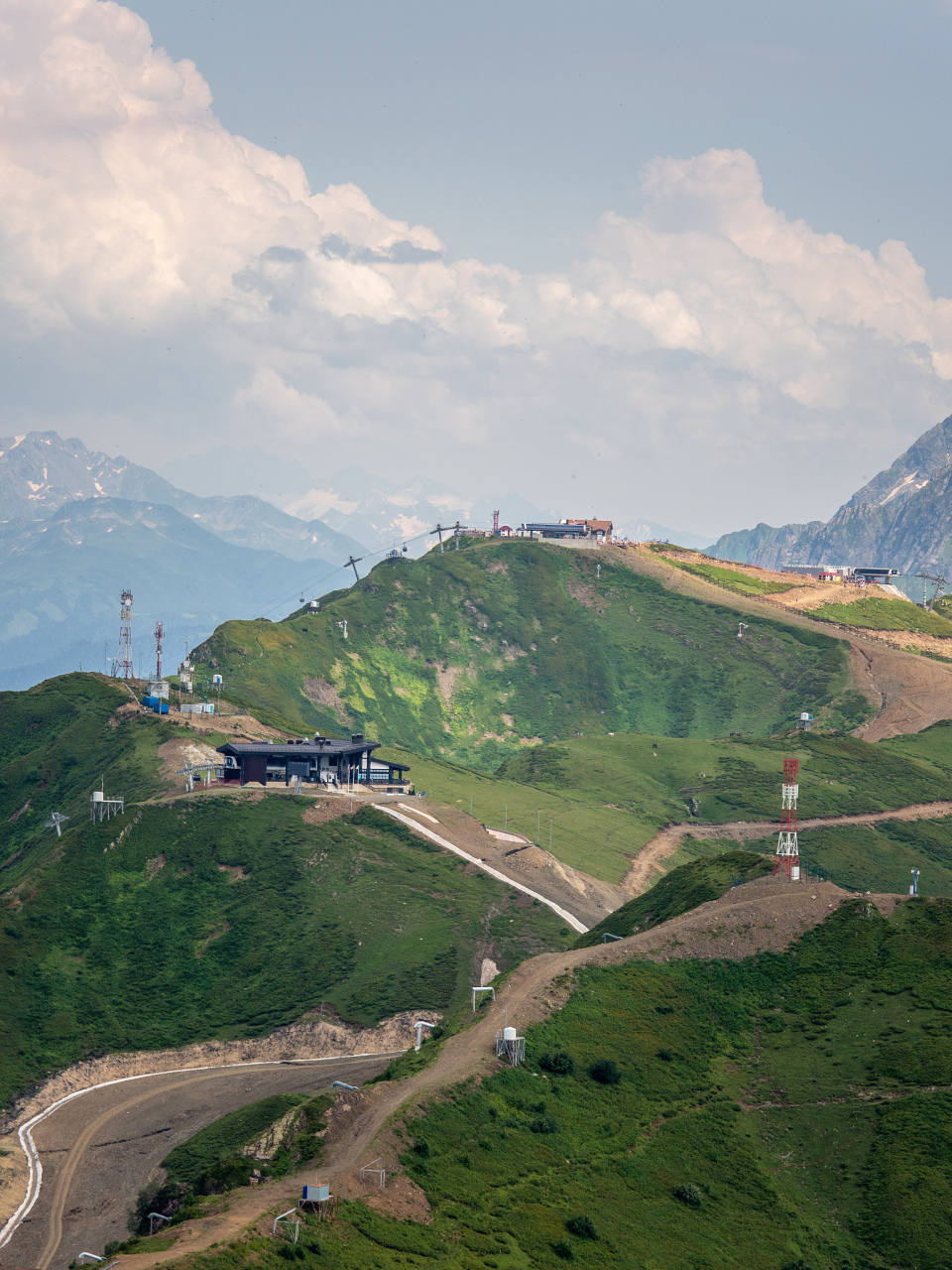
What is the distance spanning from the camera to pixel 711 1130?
87.9 meters

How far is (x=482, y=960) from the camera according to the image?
144500 mm

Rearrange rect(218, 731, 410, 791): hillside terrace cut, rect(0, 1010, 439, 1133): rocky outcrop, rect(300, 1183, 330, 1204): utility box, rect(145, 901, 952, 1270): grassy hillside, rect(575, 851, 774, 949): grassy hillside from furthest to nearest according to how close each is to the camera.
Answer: rect(218, 731, 410, 791): hillside terrace cut → rect(0, 1010, 439, 1133): rocky outcrop → rect(575, 851, 774, 949): grassy hillside → rect(145, 901, 952, 1270): grassy hillside → rect(300, 1183, 330, 1204): utility box

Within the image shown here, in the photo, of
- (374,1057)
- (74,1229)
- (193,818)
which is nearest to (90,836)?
(193,818)

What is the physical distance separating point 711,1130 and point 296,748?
10455 centimetres

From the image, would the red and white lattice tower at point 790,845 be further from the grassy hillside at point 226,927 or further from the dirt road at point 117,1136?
the dirt road at point 117,1136

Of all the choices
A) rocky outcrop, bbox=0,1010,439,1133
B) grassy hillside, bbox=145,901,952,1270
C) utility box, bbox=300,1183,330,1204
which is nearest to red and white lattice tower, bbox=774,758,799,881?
grassy hillside, bbox=145,901,952,1270

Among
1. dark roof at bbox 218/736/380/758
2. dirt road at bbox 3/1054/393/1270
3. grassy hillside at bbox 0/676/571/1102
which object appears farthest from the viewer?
dark roof at bbox 218/736/380/758

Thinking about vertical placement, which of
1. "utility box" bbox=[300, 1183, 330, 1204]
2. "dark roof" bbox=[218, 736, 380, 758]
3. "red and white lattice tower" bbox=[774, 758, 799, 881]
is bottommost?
"utility box" bbox=[300, 1183, 330, 1204]

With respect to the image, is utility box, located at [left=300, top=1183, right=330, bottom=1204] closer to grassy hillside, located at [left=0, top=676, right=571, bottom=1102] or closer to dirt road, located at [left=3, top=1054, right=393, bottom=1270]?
dirt road, located at [left=3, top=1054, right=393, bottom=1270]

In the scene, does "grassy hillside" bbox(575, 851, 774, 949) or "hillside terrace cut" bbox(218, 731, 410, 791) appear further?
"hillside terrace cut" bbox(218, 731, 410, 791)

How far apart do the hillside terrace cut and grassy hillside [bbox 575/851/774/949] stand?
57579mm

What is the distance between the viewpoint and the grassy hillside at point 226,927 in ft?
447

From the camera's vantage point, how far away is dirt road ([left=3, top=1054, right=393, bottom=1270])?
9769cm

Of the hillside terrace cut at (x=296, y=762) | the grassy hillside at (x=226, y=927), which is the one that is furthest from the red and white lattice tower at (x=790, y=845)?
the hillside terrace cut at (x=296, y=762)
